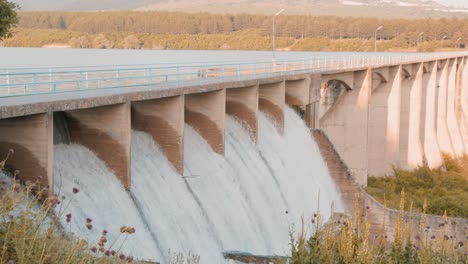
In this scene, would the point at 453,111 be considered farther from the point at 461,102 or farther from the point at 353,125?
the point at 353,125

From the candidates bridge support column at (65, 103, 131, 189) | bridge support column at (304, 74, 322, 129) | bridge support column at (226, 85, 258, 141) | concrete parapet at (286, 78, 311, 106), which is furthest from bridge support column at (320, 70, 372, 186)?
bridge support column at (65, 103, 131, 189)

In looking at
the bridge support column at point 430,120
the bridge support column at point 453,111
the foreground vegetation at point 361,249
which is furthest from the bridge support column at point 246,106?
the bridge support column at point 453,111

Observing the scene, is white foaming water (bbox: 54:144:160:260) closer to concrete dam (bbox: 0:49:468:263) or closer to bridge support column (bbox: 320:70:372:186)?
concrete dam (bbox: 0:49:468:263)

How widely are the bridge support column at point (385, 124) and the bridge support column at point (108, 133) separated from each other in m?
34.8

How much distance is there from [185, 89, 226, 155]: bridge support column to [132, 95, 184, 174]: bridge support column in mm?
2783

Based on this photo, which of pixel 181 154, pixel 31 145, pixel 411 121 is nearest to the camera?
pixel 31 145

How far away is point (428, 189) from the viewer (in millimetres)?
50719

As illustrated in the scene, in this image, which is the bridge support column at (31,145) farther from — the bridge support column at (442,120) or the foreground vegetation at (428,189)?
the bridge support column at (442,120)

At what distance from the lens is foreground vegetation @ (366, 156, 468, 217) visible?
42.4m

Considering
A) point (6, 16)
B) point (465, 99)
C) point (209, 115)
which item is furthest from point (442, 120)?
point (6, 16)

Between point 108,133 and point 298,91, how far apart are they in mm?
17488

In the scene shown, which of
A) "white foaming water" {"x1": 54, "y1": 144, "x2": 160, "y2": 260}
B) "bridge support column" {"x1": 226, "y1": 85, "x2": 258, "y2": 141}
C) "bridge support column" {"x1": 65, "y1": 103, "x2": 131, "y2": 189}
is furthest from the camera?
"bridge support column" {"x1": 226, "y1": 85, "x2": 258, "y2": 141}

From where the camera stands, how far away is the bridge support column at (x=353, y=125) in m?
45.5

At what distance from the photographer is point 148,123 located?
72.7 ft
